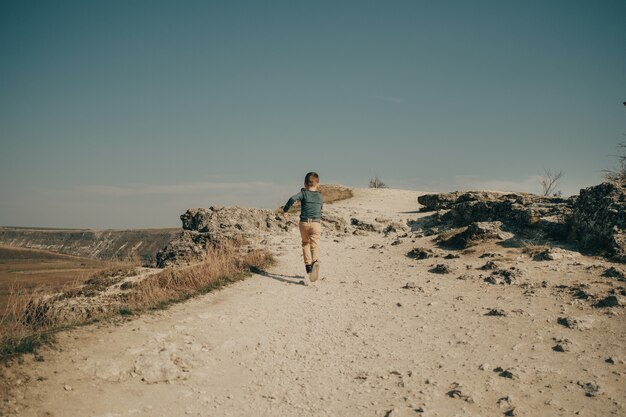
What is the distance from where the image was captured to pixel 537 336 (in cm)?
484

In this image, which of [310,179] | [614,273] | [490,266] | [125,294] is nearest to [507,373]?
[614,273]

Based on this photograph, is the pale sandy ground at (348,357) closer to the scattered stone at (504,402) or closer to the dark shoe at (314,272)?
the scattered stone at (504,402)

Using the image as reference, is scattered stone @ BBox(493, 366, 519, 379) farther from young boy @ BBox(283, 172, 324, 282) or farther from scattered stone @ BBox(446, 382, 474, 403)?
young boy @ BBox(283, 172, 324, 282)

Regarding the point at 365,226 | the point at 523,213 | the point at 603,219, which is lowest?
the point at 365,226

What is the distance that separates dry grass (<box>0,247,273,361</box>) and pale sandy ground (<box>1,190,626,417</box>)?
0.38 m

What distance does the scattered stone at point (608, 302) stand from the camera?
18.1 feet

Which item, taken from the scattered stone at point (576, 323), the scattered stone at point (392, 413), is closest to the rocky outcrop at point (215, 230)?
the scattered stone at point (392, 413)

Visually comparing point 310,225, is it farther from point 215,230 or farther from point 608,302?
point 215,230

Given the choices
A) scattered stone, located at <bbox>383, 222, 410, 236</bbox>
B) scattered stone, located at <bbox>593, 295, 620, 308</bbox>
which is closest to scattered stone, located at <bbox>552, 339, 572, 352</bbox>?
scattered stone, located at <bbox>593, 295, 620, 308</bbox>

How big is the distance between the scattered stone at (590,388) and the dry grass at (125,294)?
230 inches

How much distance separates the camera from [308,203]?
26.5 feet

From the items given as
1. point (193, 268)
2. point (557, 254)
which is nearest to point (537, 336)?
point (557, 254)

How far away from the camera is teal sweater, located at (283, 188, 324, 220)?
26.3 feet

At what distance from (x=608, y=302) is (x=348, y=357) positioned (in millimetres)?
4123
